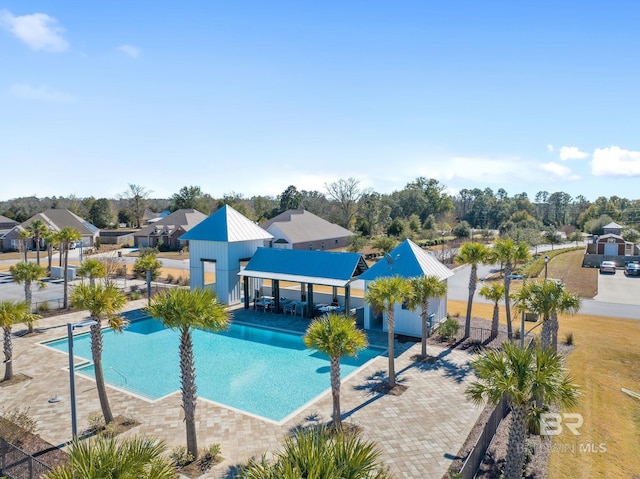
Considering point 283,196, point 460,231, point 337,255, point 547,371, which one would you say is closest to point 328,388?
point 547,371

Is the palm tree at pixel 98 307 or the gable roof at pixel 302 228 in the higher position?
the gable roof at pixel 302 228

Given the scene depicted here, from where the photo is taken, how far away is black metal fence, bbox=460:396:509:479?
33.5 feet

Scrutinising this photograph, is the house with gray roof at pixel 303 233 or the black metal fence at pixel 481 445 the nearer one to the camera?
the black metal fence at pixel 481 445

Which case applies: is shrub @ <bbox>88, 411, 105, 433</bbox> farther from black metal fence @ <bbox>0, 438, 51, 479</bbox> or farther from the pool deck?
black metal fence @ <bbox>0, 438, 51, 479</bbox>

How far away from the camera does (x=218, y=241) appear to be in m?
30.5

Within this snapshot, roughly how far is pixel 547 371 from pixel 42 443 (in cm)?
1445

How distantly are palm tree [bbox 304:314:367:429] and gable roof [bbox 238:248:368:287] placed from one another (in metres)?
11.7

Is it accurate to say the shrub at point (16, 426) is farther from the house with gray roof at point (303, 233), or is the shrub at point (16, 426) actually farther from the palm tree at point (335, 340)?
the house with gray roof at point (303, 233)

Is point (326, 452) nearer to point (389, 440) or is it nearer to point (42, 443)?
point (389, 440)

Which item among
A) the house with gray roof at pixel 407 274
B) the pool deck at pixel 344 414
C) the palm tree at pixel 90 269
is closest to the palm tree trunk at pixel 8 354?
the pool deck at pixel 344 414

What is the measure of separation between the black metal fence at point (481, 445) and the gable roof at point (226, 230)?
824 inches

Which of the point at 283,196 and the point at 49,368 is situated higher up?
the point at 283,196

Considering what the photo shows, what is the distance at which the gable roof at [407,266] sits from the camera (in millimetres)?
23375

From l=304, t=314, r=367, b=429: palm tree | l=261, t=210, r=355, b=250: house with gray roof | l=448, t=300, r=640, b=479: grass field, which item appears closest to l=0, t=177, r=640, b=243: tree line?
l=261, t=210, r=355, b=250: house with gray roof
